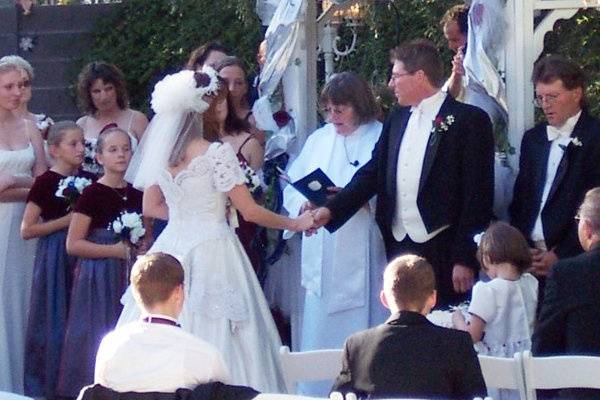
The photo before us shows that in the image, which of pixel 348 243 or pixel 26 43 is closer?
pixel 348 243

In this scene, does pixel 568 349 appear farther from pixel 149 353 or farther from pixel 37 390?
pixel 37 390

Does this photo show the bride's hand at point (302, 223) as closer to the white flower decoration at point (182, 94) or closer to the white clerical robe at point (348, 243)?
the white clerical robe at point (348, 243)

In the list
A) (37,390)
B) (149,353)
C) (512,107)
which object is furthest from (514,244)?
(37,390)

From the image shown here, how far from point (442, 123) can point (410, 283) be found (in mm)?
1876

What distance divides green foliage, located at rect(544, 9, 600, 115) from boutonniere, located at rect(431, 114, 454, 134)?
3608 millimetres

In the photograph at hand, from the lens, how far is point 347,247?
7160 mm

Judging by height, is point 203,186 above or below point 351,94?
below

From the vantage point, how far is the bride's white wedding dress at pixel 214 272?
6562mm

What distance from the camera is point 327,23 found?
28.4ft

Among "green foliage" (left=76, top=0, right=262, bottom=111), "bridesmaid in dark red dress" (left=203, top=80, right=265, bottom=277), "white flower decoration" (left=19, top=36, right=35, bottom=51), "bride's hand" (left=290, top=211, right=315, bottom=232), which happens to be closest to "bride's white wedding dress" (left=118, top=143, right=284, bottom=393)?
"bride's hand" (left=290, top=211, right=315, bottom=232)

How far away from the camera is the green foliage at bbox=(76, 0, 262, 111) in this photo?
41.1ft

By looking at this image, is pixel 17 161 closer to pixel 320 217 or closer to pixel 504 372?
pixel 320 217

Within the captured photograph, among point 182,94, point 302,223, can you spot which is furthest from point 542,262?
point 182,94

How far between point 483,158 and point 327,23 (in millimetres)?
2396
